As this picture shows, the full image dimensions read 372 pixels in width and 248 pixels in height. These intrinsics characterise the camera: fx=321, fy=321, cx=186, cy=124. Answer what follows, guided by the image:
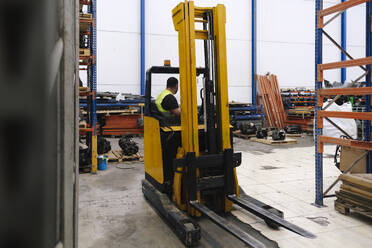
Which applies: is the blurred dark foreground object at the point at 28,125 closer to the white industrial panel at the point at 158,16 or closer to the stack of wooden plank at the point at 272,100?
the white industrial panel at the point at 158,16

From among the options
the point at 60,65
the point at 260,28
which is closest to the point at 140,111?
the point at 260,28

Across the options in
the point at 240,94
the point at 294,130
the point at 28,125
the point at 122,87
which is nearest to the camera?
the point at 28,125

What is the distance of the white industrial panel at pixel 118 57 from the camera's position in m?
14.0

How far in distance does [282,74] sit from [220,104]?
13900mm

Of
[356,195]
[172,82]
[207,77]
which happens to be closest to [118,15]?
[172,82]

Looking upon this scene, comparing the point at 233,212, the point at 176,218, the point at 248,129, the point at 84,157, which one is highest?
the point at 248,129

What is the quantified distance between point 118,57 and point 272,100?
747 centimetres

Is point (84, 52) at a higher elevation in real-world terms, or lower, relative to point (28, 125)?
higher

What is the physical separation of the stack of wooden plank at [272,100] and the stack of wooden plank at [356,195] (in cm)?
1112

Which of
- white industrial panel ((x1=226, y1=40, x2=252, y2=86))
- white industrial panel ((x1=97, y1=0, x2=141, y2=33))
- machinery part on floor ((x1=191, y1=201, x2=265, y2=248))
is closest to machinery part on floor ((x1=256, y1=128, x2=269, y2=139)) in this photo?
white industrial panel ((x1=226, y1=40, x2=252, y2=86))

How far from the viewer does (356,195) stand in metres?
4.07

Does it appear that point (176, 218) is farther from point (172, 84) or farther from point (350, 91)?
point (350, 91)

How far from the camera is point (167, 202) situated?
4.08m

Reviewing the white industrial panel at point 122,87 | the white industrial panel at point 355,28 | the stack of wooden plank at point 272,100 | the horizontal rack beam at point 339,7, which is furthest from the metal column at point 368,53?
the white industrial panel at point 355,28
